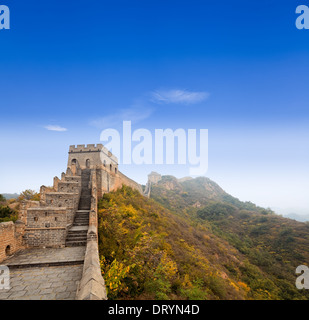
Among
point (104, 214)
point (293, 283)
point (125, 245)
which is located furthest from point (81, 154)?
point (293, 283)

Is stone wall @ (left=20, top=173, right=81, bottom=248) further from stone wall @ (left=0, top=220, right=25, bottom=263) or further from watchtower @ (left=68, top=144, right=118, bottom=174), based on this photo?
watchtower @ (left=68, top=144, right=118, bottom=174)

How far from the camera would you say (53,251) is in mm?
6430
